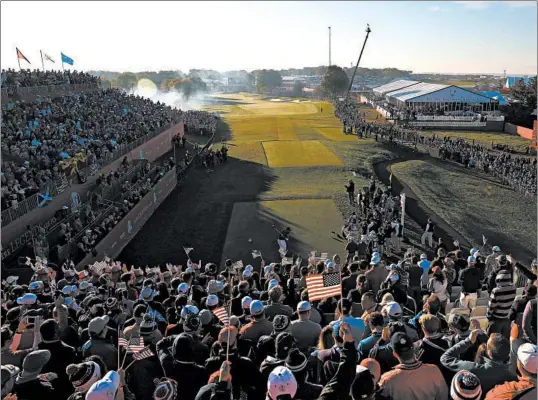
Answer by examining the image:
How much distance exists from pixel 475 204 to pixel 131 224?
17.2 metres

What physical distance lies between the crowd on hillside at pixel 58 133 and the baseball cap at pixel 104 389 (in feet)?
49.2

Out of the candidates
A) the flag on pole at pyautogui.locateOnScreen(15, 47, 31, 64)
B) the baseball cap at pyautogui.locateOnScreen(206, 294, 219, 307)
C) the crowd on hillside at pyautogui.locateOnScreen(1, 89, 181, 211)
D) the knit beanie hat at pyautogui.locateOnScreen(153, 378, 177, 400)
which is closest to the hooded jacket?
the knit beanie hat at pyautogui.locateOnScreen(153, 378, 177, 400)

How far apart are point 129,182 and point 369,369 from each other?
21.9m

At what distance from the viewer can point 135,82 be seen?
186 meters

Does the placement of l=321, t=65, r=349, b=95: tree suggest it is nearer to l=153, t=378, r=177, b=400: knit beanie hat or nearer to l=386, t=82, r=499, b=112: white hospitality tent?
l=386, t=82, r=499, b=112: white hospitality tent

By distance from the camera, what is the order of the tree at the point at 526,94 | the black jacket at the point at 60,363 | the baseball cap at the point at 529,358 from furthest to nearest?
the tree at the point at 526,94, the black jacket at the point at 60,363, the baseball cap at the point at 529,358

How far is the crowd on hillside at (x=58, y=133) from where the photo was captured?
19.7 meters

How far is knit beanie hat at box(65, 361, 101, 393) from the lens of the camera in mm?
4492

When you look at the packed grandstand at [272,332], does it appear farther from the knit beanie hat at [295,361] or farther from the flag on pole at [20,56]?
the flag on pole at [20,56]

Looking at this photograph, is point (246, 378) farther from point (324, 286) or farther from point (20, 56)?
point (20, 56)

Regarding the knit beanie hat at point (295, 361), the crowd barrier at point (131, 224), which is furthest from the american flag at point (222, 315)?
the crowd barrier at point (131, 224)

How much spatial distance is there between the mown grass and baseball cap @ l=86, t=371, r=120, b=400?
17.3 m

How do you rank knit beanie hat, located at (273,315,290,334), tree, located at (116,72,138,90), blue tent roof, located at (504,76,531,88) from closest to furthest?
knit beanie hat, located at (273,315,290,334), blue tent roof, located at (504,76,531,88), tree, located at (116,72,138,90)

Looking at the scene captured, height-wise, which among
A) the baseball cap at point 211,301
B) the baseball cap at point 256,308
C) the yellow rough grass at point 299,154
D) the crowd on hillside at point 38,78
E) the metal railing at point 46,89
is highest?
the crowd on hillside at point 38,78
